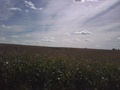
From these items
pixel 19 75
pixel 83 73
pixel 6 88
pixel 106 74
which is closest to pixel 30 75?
pixel 19 75

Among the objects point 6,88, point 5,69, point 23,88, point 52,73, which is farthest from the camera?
point 5,69

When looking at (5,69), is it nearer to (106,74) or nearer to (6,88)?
(6,88)

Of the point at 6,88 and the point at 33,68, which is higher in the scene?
the point at 33,68

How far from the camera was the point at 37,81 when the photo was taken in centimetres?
881

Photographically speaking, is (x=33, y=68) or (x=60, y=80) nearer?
(x=60, y=80)

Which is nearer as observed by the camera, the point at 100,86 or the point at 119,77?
the point at 100,86

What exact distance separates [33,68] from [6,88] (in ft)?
6.08

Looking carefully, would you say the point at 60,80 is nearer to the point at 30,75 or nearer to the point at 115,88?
the point at 30,75

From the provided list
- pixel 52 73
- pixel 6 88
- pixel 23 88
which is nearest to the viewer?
pixel 23 88

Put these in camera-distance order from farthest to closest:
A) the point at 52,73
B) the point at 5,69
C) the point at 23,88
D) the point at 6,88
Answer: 1. the point at 5,69
2. the point at 52,73
3. the point at 6,88
4. the point at 23,88

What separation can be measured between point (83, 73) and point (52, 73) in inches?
55.7

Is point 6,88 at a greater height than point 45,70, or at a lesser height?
lesser

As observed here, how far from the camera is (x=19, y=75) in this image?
918 centimetres

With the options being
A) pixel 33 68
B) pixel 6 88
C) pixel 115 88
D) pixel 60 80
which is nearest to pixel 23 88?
pixel 6 88
